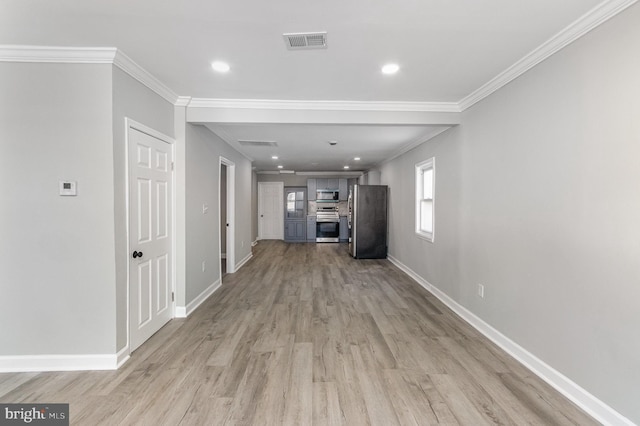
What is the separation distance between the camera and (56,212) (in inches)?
90.3

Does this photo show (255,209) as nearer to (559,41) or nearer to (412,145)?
(412,145)

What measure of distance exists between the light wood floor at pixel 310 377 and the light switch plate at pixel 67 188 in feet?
4.72

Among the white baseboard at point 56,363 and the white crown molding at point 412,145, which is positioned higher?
the white crown molding at point 412,145

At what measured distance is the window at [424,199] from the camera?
4895 millimetres

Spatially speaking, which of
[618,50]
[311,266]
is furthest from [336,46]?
[311,266]

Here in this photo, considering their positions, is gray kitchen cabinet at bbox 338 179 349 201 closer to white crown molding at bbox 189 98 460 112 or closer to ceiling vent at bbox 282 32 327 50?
white crown molding at bbox 189 98 460 112

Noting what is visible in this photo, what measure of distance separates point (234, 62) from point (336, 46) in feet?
2.98

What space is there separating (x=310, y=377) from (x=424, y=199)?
369cm

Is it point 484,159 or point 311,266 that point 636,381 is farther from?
point 311,266

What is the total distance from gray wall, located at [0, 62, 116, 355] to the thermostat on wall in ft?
0.14

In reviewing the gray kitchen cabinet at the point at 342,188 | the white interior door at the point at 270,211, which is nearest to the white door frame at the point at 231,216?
the white interior door at the point at 270,211

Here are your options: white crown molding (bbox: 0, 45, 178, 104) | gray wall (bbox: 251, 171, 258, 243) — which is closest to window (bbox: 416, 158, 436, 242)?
white crown molding (bbox: 0, 45, 178, 104)

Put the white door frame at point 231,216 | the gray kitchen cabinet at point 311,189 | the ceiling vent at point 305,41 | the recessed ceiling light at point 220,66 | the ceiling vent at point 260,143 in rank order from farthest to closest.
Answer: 1. the gray kitchen cabinet at point 311,189
2. the white door frame at point 231,216
3. the ceiling vent at point 260,143
4. the recessed ceiling light at point 220,66
5. the ceiling vent at point 305,41

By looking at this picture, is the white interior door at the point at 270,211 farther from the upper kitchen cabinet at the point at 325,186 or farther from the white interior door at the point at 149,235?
the white interior door at the point at 149,235
